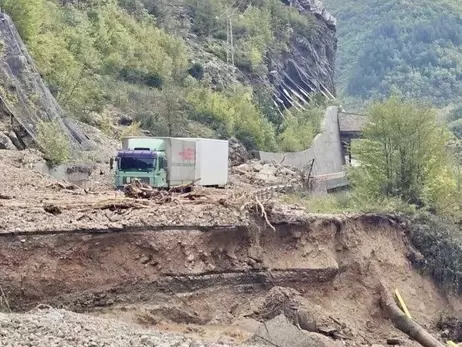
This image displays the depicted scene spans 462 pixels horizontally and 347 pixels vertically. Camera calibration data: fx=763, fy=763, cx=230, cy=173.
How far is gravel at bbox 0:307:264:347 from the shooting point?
40.9 ft

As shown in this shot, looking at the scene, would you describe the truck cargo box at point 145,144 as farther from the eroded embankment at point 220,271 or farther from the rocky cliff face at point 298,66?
the rocky cliff face at point 298,66

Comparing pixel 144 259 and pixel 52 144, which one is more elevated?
pixel 52 144

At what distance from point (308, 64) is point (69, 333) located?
279 feet

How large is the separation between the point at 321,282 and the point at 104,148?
2296 centimetres

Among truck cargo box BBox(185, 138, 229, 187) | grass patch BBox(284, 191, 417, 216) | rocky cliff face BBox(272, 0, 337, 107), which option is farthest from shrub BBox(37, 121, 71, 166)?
rocky cliff face BBox(272, 0, 337, 107)

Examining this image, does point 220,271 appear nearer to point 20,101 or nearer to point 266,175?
point 20,101

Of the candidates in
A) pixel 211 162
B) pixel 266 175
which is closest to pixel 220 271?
pixel 211 162

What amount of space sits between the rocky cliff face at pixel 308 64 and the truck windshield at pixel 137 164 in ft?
177

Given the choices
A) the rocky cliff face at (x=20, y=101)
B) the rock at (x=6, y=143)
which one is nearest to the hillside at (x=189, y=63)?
the rocky cliff face at (x=20, y=101)

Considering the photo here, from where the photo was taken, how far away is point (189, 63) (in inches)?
2938

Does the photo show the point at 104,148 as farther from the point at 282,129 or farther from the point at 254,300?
the point at 282,129

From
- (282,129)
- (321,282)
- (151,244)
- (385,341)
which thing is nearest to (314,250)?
(321,282)

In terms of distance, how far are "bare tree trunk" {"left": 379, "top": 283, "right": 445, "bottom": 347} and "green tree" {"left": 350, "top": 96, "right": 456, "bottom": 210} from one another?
808 cm

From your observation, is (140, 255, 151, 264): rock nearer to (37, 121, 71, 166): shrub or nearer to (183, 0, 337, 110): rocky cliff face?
(37, 121, 71, 166): shrub
